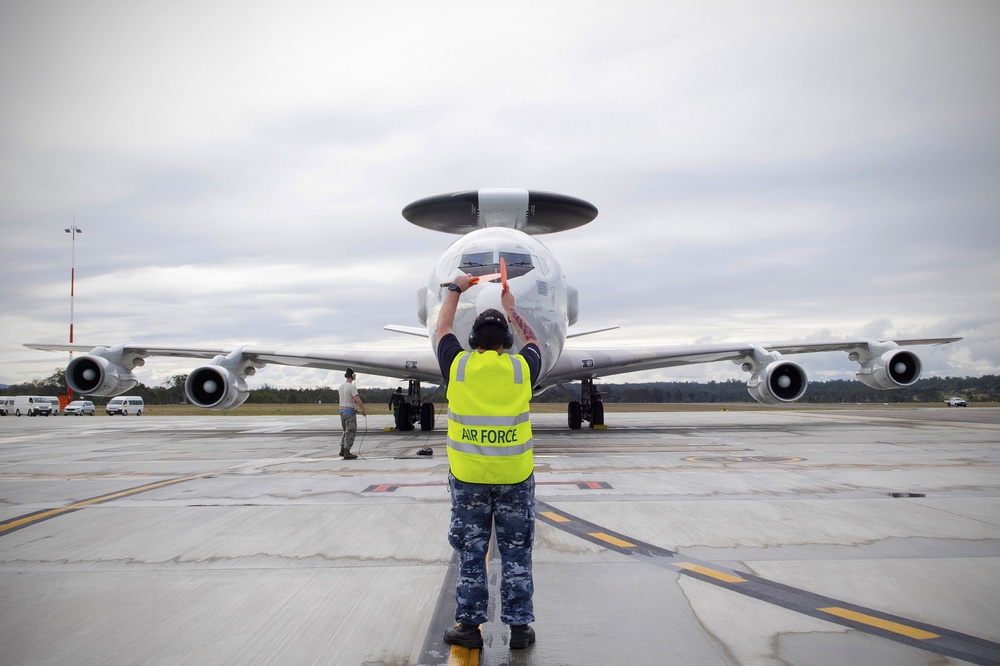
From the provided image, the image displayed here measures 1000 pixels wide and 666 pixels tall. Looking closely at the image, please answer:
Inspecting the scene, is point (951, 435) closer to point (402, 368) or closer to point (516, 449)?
point (402, 368)

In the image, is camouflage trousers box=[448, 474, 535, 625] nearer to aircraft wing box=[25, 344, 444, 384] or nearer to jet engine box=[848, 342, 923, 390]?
aircraft wing box=[25, 344, 444, 384]

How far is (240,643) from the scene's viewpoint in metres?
3.33

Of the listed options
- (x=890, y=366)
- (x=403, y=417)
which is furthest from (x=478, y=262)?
(x=890, y=366)

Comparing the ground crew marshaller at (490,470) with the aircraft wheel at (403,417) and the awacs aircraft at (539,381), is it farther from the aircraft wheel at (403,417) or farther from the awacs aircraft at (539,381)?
the aircraft wheel at (403,417)

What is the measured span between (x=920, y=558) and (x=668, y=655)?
2.74 m

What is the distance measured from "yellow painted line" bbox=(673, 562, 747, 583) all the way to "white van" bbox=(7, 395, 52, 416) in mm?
45766

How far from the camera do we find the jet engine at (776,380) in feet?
62.5

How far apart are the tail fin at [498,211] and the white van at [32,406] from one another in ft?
107

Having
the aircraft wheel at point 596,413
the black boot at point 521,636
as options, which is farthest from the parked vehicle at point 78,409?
the black boot at point 521,636

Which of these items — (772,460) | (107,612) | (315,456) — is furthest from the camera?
(315,456)

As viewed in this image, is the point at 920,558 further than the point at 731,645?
Yes

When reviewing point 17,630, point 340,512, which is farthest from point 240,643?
point 340,512

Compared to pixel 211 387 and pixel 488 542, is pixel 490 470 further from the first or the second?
pixel 211 387

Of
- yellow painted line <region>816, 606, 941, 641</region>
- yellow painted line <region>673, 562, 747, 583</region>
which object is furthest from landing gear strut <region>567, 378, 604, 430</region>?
yellow painted line <region>816, 606, 941, 641</region>
